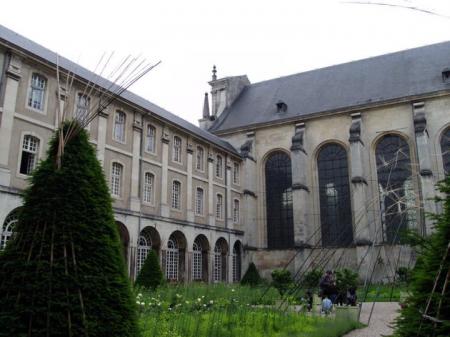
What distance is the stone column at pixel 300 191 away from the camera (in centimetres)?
2770

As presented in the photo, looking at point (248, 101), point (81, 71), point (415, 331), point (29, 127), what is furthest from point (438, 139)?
point (415, 331)

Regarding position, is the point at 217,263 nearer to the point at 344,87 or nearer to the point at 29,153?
the point at 29,153

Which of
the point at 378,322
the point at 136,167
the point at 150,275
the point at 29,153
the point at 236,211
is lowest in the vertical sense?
the point at 378,322

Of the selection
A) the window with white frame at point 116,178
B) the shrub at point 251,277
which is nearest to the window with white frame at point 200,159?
the window with white frame at point 116,178

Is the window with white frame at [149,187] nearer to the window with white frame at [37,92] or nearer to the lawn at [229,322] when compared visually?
the window with white frame at [37,92]

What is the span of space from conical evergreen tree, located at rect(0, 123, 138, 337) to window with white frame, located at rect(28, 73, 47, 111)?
1384 centimetres

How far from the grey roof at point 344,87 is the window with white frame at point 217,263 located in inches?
373

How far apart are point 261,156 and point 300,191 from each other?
4.38 metres

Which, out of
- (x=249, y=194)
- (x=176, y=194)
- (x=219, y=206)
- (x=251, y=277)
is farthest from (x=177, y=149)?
(x=251, y=277)

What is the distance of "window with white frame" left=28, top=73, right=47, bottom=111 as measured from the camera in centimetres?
1727

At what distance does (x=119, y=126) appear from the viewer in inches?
830

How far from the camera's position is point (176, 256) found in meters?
23.7

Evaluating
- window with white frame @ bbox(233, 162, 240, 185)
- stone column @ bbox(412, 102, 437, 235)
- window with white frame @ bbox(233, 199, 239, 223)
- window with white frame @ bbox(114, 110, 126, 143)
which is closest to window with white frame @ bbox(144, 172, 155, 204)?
window with white frame @ bbox(114, 110, 126, 143)

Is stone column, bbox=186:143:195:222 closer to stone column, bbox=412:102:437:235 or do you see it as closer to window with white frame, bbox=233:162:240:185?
window with white frame, bbox=233:162:240:185
